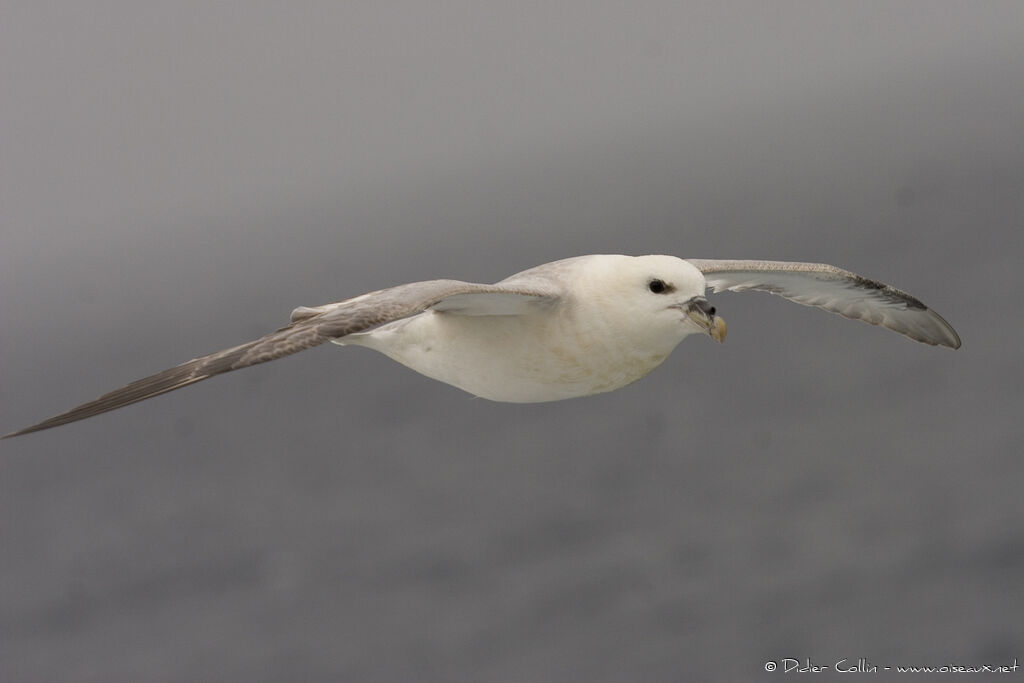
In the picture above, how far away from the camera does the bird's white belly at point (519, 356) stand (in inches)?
473

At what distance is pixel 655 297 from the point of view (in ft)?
38.0

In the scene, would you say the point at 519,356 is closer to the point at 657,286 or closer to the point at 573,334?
the point at 573,334

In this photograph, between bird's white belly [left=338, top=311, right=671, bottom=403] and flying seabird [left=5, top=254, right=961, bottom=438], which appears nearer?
flying seabird [left=5, top=254, right=961, bottom=438]

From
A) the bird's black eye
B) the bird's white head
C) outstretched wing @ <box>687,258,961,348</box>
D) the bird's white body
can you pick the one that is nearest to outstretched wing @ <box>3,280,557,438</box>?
the bird's white body

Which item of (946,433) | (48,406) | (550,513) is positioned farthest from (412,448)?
(946,433)

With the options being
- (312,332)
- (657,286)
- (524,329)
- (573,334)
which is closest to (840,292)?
(657,286)

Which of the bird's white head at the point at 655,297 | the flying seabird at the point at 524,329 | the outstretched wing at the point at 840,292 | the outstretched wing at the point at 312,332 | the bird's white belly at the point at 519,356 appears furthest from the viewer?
the outstretched wing at the point at 840,292

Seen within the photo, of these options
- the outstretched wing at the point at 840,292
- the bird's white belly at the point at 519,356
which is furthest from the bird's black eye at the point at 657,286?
the outstretched wing at the point at 840,292

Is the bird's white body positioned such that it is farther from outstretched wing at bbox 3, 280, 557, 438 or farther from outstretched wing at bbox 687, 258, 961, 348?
outstretched wing at bbox 687, 258, 961, 348

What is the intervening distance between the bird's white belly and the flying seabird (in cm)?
1

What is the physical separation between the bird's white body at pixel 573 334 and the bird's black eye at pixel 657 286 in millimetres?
43

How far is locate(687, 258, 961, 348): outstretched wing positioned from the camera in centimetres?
1502

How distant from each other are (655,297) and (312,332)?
320 cm

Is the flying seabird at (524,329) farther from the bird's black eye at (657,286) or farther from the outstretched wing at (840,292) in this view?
the outstretched wing at (840,292)
